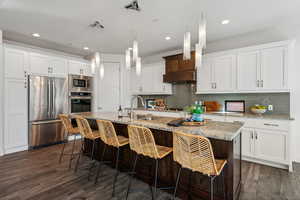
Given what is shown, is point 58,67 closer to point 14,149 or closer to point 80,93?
point 80,93

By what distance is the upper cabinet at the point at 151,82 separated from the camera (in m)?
4.77

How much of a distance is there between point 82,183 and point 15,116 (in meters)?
2.63

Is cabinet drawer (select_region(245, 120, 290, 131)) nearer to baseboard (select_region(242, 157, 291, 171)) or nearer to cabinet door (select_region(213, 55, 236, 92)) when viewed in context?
baseboard (select_region(242, 157, 291, 171))

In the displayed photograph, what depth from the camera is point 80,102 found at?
461 cm

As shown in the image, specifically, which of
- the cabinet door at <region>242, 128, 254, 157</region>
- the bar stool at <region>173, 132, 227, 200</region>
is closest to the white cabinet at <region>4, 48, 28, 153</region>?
the bar stool at <region>173, 132, 227, 200</region>

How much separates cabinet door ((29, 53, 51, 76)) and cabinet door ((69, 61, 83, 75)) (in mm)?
591

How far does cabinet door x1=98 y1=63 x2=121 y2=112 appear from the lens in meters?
5.05

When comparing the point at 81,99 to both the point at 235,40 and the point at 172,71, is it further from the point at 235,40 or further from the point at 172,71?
the point at 235,40

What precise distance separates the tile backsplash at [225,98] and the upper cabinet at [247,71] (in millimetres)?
307

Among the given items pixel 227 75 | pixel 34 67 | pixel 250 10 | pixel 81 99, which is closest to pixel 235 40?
pixel 227 75

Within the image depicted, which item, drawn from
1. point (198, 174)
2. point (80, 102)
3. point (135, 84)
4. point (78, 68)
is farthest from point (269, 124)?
point (78, 68)

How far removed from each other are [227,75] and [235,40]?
0.97 m

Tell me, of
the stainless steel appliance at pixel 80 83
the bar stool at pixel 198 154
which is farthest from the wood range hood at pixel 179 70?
the bar stool at pixel 198 154

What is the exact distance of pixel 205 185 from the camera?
68.3 inches
